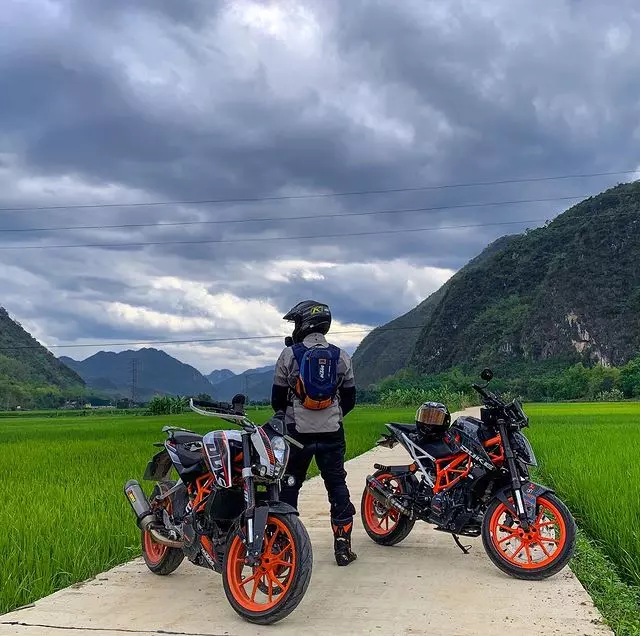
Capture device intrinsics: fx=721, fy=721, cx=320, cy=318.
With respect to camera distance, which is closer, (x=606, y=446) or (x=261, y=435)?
(x=261, y=435)

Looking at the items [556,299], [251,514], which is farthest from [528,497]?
[556,299]

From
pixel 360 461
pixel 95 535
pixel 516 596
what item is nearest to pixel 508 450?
pixel 516 596

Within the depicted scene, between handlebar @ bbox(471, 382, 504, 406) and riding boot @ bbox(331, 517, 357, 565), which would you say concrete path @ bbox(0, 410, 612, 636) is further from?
handlebar @ bbox(471, 382, 504, 406)

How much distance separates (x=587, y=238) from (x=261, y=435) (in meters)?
104

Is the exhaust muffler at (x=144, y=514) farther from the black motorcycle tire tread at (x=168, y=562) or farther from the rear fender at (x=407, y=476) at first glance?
the rear fender at (x=407, y=476)

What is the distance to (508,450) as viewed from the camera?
452cm

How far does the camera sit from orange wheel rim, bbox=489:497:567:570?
429 centimetres

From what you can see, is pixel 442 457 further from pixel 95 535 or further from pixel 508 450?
pixel 95 535

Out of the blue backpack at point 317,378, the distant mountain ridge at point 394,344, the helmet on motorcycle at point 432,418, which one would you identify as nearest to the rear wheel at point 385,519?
the helmet on motorcycle at point 432,418

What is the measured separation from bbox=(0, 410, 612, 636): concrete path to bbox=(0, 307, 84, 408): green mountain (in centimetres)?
9129

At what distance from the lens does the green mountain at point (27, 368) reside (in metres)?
94.3

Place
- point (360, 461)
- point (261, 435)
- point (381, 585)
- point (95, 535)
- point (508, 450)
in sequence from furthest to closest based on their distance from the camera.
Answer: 1. point (360, 461)
2. point (95, 535)
3. point (508, 450)
4. point (381, 585)
5. point (261, 435)

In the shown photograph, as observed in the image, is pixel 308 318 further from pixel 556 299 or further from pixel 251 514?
pixel 556 299

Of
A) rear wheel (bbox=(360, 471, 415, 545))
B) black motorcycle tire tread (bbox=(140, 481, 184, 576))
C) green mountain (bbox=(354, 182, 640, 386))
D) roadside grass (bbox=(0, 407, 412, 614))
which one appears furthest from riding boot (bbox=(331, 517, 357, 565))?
green mountain (bbox=(354, 182, 640, 386))
